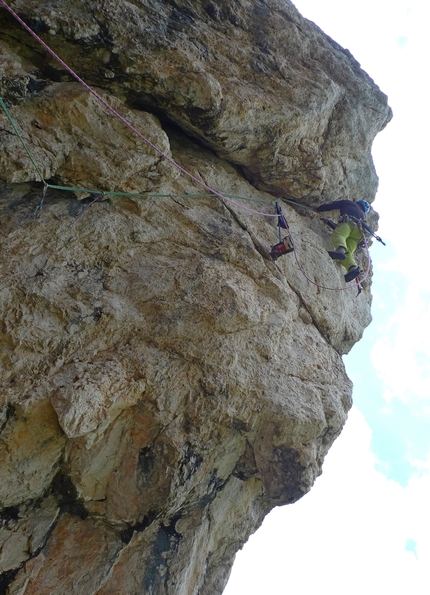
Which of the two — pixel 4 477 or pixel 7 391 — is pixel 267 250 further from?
pixel 4 477

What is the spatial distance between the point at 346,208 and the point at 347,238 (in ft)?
1.81

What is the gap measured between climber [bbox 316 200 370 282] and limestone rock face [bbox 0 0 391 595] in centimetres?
96

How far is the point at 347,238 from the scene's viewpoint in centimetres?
804

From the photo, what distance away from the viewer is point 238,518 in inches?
234

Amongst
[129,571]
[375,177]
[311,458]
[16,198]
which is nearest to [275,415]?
[311,458]

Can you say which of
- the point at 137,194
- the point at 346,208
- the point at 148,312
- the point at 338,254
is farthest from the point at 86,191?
the point at 346,208

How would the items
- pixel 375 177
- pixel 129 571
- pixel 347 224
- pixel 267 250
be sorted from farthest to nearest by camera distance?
1. pixel 375 177
2. pixel 347 224
3. pixel 267 250
4. pixel 129 571

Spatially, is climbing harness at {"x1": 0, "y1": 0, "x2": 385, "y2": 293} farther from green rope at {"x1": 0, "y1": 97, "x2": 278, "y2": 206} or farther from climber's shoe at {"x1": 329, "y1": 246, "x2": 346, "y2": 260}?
climber's shoe at {"x1": 329, "y1": 246, "x2": 346, "y2": 260}

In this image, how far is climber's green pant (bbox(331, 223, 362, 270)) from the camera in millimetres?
7562

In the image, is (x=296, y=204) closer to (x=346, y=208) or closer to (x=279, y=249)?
(x=346, y=208)

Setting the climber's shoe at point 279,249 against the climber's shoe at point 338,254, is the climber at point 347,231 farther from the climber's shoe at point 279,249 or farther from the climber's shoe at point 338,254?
the climber's shoe at point 279,249

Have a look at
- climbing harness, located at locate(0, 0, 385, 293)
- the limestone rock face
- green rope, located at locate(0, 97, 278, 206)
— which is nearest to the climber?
climbing harness, located at locate(0, 0, 385, 293)

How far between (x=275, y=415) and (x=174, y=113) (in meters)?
4.25

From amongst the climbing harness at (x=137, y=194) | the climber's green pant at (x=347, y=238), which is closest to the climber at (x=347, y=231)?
the climber's green pant at (x=347, y=238)
